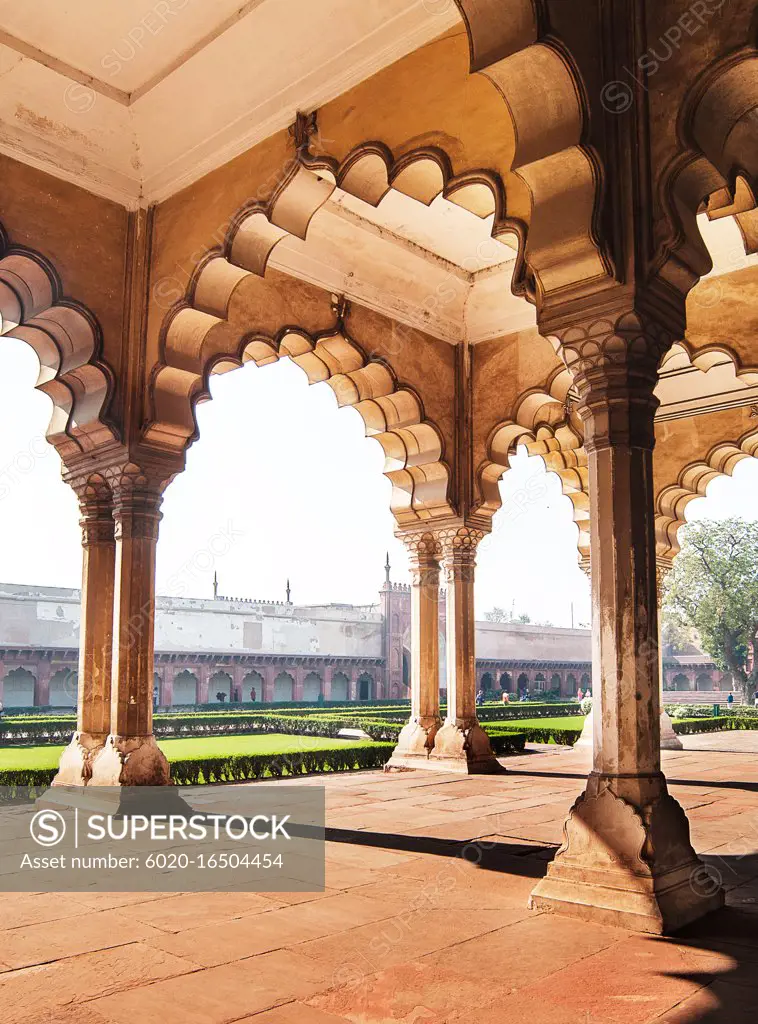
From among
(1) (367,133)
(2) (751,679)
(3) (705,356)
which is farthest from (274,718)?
(2) (751,679)

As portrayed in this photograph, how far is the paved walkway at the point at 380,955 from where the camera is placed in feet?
9.78

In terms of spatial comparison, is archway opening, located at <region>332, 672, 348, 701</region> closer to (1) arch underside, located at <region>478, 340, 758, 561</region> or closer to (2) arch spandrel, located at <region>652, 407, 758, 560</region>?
(1) arch underside, located at <region>478, 340, 758, 561</region>

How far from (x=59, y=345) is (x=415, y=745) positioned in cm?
563

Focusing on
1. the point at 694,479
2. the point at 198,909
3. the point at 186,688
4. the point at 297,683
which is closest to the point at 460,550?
the point at 694,479

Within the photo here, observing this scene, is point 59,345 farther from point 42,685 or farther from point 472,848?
point 42,685

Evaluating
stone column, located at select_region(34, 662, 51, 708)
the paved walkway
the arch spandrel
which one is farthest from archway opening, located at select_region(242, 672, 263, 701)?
the paved walkway

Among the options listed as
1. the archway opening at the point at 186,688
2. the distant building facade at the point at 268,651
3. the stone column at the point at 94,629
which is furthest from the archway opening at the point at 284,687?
the stone column at the point at 94,629

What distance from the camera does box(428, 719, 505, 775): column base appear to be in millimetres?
9711

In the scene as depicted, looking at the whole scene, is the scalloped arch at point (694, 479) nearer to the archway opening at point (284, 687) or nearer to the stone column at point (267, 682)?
the stone column at point (267, 682)

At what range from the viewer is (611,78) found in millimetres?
4480

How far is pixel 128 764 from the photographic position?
6895 millimetres

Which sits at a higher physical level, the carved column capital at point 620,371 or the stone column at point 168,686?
the carved column capital at point 620,371

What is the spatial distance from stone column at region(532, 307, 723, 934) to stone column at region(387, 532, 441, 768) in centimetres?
580

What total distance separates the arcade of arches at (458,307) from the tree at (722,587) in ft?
92.9
